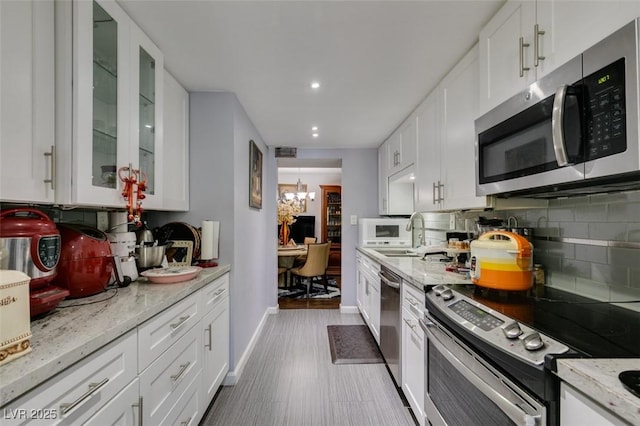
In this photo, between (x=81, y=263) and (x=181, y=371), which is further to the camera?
(x=181, y=371)

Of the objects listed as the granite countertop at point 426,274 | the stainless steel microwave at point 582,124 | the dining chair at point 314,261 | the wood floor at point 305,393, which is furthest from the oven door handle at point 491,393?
the dining chair at point 314,261

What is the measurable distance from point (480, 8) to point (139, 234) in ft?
7.67

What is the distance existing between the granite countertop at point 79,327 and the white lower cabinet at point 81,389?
30 mm

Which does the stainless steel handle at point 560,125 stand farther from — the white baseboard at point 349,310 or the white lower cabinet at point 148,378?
the white baseboard at point 349,310

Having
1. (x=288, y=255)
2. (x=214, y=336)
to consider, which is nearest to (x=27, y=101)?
(x=214, y=336)

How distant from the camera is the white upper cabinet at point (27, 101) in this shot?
2.93 feet

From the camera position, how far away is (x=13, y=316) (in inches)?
27.4

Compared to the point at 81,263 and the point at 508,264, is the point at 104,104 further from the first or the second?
the point at 508,264

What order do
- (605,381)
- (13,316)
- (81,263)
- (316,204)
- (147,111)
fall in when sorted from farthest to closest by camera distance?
(316,204)
(147,111)
(81,263)
(13,316)
(605,381)

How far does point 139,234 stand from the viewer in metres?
1.81

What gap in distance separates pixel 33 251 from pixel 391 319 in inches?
81.3

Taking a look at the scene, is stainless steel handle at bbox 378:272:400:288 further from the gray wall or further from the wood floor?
the gray wall

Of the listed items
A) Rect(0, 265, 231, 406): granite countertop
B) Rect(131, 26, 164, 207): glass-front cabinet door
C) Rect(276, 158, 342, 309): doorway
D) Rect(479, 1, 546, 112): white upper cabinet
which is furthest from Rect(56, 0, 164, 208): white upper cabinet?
Rect(276, 158, 342, 309): doorway

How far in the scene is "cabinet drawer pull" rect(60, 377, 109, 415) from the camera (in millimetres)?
727
